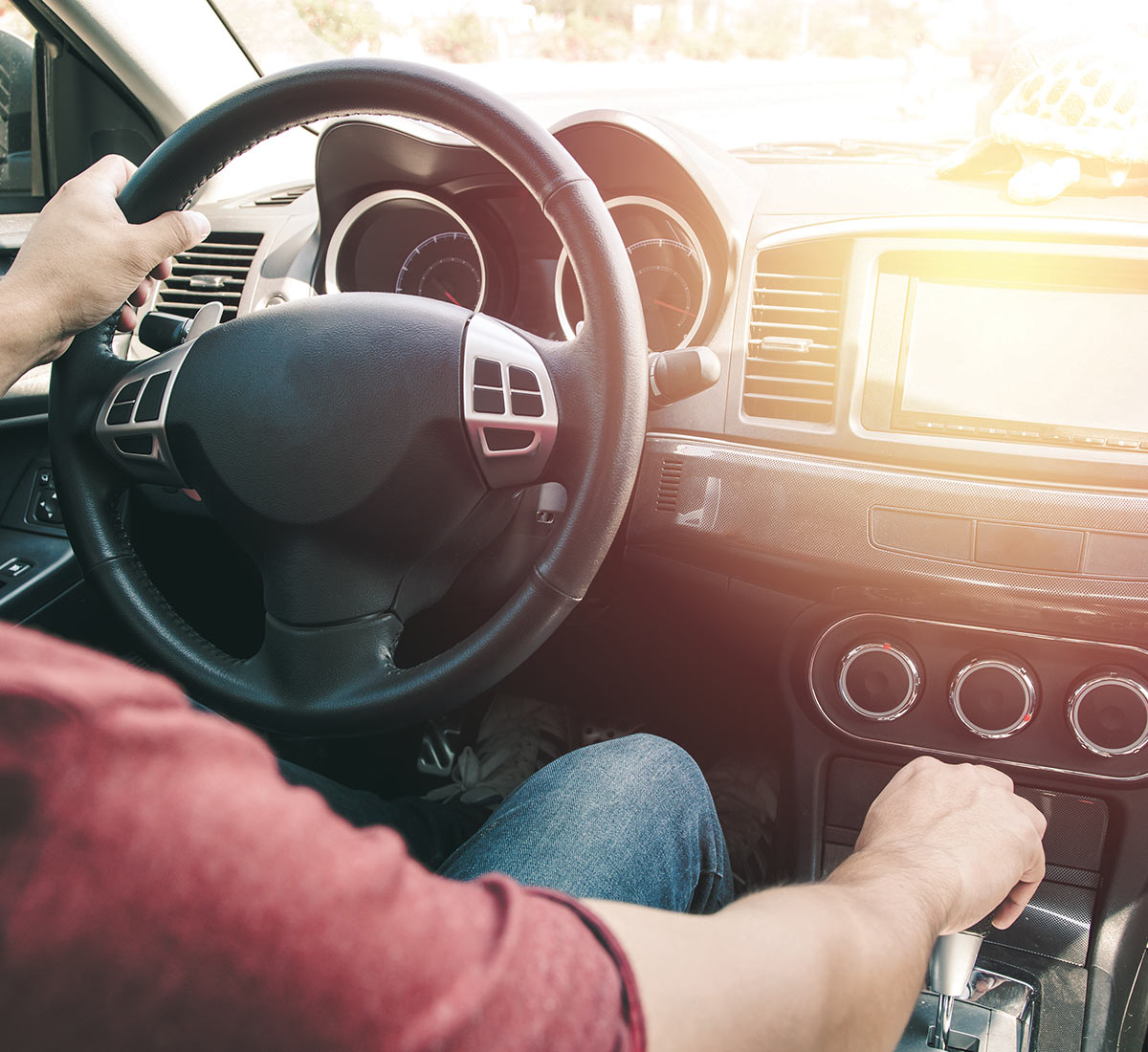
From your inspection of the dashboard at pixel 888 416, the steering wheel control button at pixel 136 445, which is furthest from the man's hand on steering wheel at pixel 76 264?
the dashboard at pixel 888 416

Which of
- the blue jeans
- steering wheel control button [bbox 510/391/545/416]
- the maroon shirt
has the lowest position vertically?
the blue jeans

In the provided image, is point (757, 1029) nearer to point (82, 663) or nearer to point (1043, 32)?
point (82, 663)

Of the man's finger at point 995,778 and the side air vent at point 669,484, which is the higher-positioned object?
the side air vent at point 669,484

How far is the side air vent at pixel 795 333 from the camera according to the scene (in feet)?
4.82

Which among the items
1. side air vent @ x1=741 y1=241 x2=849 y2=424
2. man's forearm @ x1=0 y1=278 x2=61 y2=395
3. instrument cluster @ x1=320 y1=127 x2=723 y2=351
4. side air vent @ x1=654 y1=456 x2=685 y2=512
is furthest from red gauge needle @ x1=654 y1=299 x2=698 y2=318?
man's forearm @ x1=0 y1=278 x2=61 y2=395

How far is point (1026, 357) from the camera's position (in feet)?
4.47

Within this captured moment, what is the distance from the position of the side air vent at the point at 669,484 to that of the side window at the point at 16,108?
5.73ft

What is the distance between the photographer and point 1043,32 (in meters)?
1.50

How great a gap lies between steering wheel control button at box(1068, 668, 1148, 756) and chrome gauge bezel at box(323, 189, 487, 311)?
1.23 meters

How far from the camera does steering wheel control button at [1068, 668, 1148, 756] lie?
4.88ft

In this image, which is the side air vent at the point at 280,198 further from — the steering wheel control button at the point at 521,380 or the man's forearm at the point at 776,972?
the man's forearm at the point at 776,972

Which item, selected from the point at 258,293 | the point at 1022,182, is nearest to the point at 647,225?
the point at 1022,182

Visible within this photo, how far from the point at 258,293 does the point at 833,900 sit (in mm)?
1554

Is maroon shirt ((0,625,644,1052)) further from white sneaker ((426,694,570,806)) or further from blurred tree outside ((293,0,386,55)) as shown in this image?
white sneaker ((426,694,570,806))
